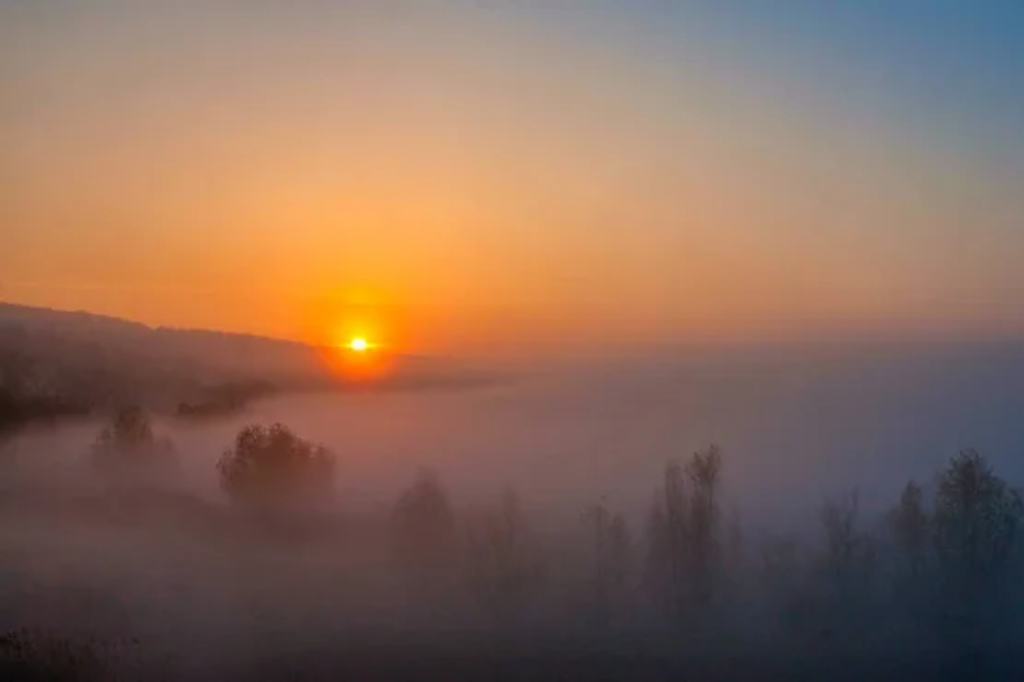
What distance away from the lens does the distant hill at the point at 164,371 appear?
1539 inches

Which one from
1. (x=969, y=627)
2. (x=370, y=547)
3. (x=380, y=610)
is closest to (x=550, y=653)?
(x=380, y=610)

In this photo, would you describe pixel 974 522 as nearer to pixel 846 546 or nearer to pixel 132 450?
pixel 846 546

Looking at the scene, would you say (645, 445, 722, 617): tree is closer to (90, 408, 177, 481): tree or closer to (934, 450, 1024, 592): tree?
(934, 450, 1024, 592): tree

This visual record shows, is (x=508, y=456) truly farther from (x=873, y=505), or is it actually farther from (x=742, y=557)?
(x=873, y=505)

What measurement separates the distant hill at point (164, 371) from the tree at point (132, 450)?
891 millimetres

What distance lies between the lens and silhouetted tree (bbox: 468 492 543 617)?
38.5m

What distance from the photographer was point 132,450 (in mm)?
46875

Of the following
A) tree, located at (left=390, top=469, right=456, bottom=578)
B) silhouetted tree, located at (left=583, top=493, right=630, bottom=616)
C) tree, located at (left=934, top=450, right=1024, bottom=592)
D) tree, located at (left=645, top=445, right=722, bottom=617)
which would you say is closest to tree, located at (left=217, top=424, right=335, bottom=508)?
tree, located at (left=390, top=469, right=456, bottom=578)

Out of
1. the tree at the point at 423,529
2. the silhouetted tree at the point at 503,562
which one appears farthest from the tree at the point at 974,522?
the tree at the point at 423,529

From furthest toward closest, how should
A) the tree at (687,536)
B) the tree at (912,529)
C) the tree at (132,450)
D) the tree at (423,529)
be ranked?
the tree at (132,450) → the tree at (423,529) → the tree at (912,529) → the tree at (687,536)

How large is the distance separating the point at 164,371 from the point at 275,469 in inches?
267

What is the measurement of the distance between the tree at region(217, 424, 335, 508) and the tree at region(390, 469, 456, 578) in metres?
4.59

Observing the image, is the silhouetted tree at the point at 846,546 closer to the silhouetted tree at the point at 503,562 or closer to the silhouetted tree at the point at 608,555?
the silhouetted tree at the point at 608,555

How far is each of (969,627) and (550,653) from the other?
49.3 ft
